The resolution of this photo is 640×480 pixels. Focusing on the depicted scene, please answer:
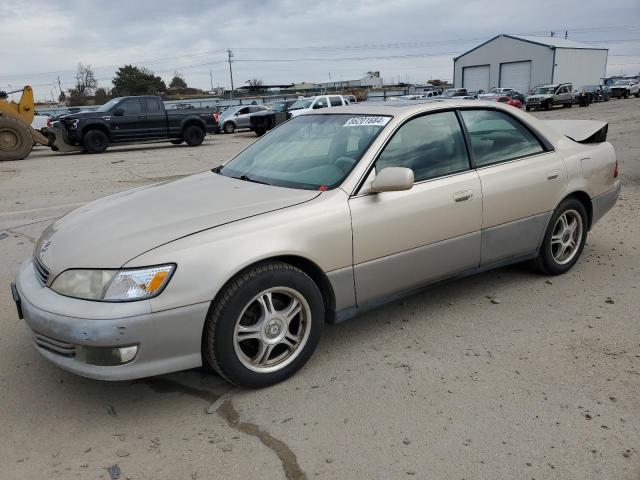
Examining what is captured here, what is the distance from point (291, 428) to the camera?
2.58 metres

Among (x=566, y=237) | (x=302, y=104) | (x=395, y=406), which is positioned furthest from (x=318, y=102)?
(x=395, y=406)

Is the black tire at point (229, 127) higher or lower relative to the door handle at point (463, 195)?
lower

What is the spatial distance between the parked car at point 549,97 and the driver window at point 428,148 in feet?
115

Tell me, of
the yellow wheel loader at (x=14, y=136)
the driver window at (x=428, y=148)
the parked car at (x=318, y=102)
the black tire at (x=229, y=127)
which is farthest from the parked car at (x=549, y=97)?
the driver window at (x=428, y=148)

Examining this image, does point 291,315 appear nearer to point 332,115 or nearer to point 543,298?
point 332,115

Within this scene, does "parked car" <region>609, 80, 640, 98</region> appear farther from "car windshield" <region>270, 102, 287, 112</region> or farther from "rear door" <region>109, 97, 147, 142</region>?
"rear door" <region>109, 97, 147, 142</region>

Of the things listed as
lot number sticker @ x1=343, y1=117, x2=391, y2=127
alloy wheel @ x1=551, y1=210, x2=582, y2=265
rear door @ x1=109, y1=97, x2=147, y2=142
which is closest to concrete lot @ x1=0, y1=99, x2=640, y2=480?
alloy wheel @ x1=551, y1=210, x2=582, y2=265

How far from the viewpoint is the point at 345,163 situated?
3346 mm

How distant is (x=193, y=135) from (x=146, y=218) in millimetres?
16874

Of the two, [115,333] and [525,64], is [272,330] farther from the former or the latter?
[525,64]

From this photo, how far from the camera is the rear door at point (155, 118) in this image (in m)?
17.8

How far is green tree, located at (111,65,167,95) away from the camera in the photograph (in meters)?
66.2

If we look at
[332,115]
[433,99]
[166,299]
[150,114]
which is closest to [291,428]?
[166,299]

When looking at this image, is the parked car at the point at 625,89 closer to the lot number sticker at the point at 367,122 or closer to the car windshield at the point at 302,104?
the car windshield at the point at 302,104
